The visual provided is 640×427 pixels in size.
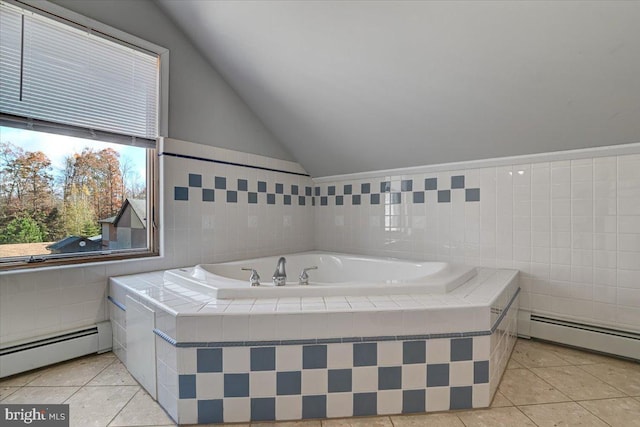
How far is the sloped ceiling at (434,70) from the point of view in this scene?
1422 millimetres

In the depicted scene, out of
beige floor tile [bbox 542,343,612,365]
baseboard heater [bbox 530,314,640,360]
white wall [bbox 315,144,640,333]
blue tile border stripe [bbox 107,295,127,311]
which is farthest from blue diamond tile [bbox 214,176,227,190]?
beige floor tile [bbox 542,343,612,365]

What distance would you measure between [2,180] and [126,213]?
62cm

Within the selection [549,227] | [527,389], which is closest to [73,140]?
[527,389]

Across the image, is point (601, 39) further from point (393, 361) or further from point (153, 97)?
point (153, 97)

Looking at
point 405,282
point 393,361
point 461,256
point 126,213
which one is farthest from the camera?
point 461,256

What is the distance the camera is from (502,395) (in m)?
1.45

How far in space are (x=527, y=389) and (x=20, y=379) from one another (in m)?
2.57

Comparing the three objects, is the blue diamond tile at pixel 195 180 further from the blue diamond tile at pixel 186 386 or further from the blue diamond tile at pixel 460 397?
the blue diamond tile at pixel 460 397

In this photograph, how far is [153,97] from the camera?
7.07ft

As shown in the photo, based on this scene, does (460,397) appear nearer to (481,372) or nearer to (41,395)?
(481,372)

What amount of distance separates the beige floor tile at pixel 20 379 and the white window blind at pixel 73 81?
133 centimetres

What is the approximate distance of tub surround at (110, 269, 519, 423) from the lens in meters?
1.24

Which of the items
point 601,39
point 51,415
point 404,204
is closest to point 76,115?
point 51,415

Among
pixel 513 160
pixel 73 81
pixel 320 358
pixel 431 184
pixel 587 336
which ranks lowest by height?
pixel 587 336
